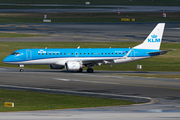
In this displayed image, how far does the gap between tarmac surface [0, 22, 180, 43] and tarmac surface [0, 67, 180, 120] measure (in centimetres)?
3398

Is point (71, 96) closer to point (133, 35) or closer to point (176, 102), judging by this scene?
point (176, 102)

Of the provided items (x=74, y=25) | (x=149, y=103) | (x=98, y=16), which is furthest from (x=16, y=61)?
(x=98, y=16)

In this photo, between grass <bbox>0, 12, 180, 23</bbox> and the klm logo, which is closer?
the klm logo

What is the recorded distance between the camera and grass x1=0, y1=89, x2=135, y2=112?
3426cm

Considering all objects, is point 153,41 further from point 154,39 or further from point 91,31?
point 91,31

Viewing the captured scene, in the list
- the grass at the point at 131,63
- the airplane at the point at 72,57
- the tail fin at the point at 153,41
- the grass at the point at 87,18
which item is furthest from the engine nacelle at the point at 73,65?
the grass at the point at 87,18

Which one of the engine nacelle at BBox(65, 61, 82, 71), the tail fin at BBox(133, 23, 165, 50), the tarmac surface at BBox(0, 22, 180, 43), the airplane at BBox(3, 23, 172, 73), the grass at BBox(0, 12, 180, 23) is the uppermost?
the grass at BBox(0, 12, 180, 23)

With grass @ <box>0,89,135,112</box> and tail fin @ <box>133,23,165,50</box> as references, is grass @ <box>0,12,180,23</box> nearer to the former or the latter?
tail fin @ <box>133,23,165,50</box>

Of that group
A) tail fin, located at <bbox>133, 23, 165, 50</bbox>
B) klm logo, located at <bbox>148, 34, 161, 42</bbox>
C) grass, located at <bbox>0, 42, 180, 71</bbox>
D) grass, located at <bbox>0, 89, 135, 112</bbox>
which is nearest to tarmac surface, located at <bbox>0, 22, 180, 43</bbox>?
grass, located at <bbox>0, 42, 180, 71</bbox>

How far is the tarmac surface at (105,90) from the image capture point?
2706 centimetres

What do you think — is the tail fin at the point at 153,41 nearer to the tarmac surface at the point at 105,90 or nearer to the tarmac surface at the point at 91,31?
the tarmac surface at the point at 105,90

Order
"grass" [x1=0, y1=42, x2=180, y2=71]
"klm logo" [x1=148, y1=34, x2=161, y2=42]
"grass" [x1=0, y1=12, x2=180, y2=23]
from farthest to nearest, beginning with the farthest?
"grass" [x1=0, y1=12, x2=180, y2=23], "grass" [x1=0, y1=42, x2=180, y2=71], "klm logo" [x1=148, y1=34, x2=161, y2=42]

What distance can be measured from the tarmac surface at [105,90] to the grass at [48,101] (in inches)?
89.6

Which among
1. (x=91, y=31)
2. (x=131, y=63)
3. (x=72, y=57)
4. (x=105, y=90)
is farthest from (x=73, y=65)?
(x=91, y=31)
